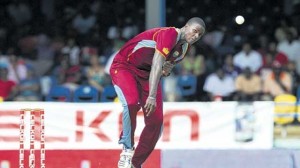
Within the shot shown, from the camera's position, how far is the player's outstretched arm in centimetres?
771

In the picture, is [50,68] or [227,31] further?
[227,31]

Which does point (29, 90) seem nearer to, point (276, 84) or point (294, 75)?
point (276, 84)

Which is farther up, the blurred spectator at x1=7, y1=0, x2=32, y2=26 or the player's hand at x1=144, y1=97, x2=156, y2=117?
the blurred spectator at x1=7, y1=0, x2=32, y2=26

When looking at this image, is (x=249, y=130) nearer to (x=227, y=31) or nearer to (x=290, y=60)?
(x=290, y=60)

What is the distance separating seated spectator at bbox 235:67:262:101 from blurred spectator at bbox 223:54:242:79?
0.79ft

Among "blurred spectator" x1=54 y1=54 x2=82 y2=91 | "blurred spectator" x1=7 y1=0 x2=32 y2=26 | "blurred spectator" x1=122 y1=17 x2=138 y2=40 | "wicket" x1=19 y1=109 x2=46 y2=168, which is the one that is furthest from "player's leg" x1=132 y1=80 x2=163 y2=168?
"blurred spectator" x1=7 y1=0 x2=32 y2=26

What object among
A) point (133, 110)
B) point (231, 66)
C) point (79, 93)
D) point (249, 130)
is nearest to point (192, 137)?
point (249, 130)

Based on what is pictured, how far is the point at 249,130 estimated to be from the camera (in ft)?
34.0

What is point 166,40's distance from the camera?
305 inches

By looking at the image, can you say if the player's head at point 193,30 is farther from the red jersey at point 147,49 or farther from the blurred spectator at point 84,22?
the blurred spectator at point 84,22

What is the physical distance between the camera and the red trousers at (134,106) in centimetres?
808

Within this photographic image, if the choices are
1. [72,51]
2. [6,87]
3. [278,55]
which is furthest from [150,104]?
[72,51]

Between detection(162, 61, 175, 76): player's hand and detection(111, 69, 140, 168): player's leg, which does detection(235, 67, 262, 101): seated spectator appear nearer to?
detection(162, 61, 175, 76): player's hand

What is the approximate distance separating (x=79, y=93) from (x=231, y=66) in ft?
10.0
